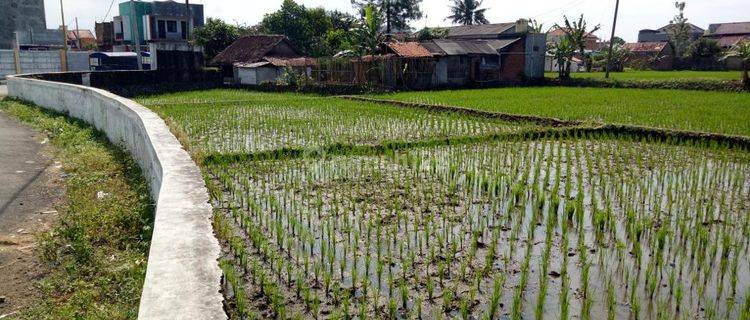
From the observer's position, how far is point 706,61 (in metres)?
38.0

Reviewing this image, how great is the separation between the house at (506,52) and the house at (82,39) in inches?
1400

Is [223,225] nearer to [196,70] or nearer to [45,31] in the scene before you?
[196,70]

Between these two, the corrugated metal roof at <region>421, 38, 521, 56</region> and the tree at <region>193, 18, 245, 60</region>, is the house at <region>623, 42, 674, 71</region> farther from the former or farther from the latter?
the tree at <region>193, 18, 245, 60</region>

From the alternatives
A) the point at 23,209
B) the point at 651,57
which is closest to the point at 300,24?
the point at 651,57

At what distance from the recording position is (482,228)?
4.77 meters

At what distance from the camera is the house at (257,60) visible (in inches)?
1057

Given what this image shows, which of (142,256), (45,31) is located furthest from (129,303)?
(45,31)

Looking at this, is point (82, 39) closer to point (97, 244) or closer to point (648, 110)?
point (648, 110)

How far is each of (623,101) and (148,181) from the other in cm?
1401

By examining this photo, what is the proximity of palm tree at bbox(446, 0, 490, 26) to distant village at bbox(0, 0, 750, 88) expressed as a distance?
11.3 m

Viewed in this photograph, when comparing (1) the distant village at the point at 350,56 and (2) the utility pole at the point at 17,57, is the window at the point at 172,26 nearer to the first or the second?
(1) the distant village at the point at 350,56

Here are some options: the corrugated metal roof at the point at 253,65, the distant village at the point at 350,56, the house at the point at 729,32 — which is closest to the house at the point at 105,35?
the distant village at the point at 350,56

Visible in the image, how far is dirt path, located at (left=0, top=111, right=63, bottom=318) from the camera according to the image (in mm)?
3867

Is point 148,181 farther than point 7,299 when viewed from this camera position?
Yes
